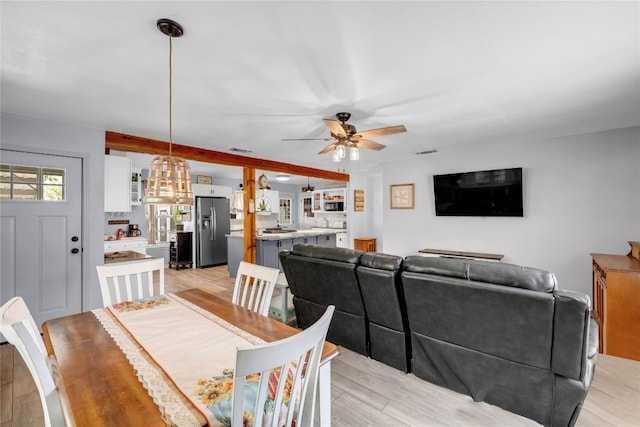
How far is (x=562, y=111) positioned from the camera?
119 inches

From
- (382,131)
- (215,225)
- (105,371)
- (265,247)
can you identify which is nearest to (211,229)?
(215,225)

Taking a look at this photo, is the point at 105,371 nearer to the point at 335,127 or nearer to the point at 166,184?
the point at 166,184

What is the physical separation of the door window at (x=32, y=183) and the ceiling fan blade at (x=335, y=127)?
3009 millimetres

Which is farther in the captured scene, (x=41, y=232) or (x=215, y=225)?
(x=215, y=225)

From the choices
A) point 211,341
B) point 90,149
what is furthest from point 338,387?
point 90,149

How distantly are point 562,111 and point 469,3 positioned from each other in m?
2.39

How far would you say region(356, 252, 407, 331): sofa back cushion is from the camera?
2.18 meters

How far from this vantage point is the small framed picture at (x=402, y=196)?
222 inches

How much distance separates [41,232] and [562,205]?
21.4 ft

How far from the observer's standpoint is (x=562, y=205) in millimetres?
4109

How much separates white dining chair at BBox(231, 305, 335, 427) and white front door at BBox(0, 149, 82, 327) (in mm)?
3355

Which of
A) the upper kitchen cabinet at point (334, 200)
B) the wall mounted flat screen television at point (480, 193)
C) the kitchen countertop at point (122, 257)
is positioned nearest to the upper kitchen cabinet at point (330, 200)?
the upper kitchen cabinet at point (334, 200)

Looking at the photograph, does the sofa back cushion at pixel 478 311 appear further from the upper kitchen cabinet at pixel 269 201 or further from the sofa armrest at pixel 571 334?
the upper kitchen cabinet at pixel 269 201

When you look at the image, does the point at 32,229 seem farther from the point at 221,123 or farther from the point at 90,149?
the point at 221,123
